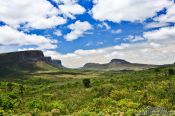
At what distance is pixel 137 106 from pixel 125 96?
12.4m

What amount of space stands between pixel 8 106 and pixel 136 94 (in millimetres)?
21646

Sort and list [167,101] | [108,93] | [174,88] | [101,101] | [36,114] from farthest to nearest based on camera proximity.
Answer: [108,93] < [174,88] < [101,101] < [167,101] < [36,114]

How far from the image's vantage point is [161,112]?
31625mm

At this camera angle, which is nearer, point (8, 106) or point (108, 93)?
point (8, 106)

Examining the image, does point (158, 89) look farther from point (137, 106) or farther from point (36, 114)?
point (36, 114)

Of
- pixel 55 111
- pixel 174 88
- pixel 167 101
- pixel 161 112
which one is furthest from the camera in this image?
pixel 174 88

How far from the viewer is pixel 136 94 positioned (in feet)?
192

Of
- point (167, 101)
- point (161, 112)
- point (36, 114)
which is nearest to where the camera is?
point (161, 112)

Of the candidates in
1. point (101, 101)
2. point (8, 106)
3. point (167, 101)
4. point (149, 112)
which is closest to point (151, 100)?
point (167, 101)

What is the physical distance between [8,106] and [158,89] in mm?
26237

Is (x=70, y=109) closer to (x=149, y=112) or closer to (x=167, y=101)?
(x=167, y=101)

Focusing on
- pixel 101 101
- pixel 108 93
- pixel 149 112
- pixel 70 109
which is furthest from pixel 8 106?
pixel 149 112

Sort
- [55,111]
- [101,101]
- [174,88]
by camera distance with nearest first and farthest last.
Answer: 1. [55,111]
2. [101,101]
3. [174,88]

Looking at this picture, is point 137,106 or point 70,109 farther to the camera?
point 70,109
